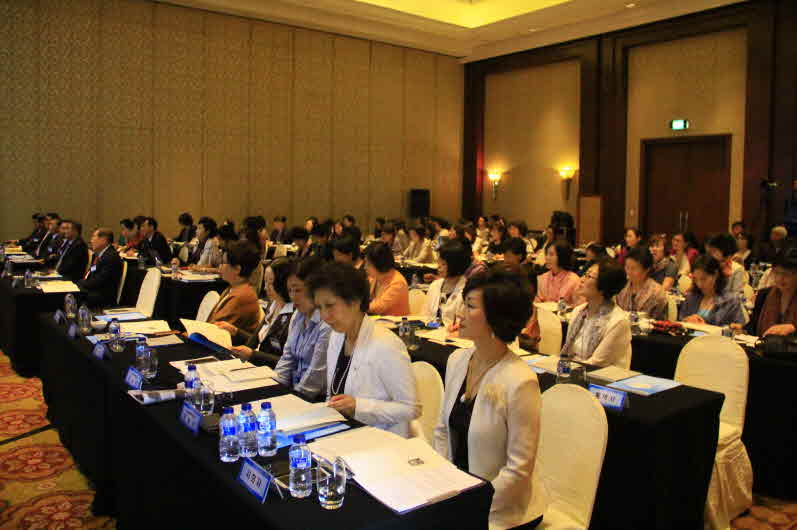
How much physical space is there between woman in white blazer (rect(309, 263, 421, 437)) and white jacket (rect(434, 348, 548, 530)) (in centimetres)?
37

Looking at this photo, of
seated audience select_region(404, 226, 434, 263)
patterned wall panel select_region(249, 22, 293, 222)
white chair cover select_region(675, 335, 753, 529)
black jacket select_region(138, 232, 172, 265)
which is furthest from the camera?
patterned wall panel select_region(249, 22, 293, 222)

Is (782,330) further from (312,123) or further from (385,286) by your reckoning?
(312,123)

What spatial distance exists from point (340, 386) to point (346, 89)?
1339cm

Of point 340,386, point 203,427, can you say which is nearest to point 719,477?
point 340,386

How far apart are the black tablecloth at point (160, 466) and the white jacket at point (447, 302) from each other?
1.90 m

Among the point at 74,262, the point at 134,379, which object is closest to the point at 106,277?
the point at 74,262

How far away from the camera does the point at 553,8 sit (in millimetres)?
13359

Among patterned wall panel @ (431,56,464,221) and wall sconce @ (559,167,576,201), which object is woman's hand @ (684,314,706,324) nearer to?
wall sconce @ (559,167,576,201)

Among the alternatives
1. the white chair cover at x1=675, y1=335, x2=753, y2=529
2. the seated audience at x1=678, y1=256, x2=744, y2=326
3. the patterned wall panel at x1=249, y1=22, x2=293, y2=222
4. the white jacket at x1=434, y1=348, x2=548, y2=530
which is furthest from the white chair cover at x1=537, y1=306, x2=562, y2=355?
the patterned wall panel at x1=249, y1=22, x2=293, y2=222

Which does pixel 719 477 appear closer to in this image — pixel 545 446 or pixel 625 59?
pixel 545 446

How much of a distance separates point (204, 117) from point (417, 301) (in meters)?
9.32

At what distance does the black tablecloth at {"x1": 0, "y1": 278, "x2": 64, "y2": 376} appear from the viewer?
6.25 metres

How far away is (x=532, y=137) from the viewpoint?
16.0 metres

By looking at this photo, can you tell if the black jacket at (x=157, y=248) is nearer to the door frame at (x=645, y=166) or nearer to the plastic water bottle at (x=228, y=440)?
the plastic water bottle at (x=228, y=440)
